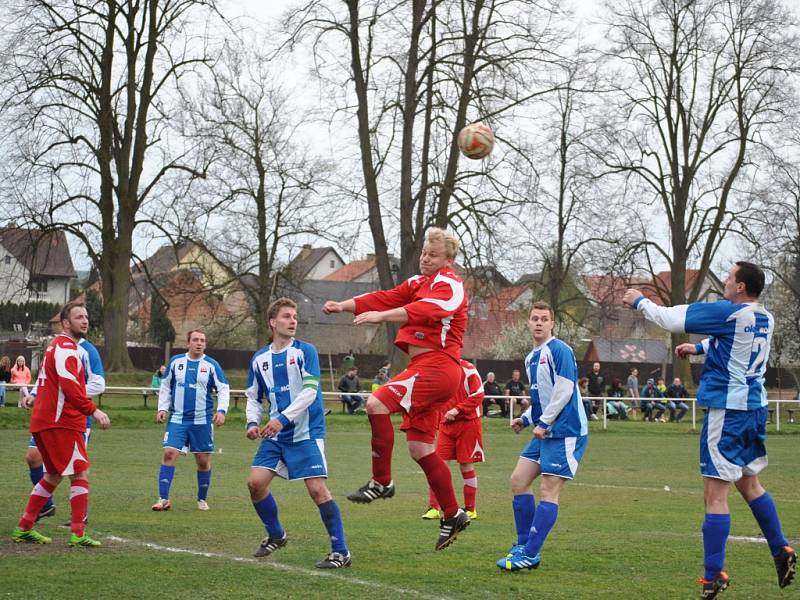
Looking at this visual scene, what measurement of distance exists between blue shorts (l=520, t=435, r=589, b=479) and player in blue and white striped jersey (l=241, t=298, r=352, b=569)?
5.63 ft

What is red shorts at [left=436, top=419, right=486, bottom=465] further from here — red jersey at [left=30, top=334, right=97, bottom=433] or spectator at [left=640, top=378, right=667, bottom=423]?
spectator at [left=640, top=378, right=667, bottom=423]

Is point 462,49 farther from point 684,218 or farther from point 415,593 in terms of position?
point 415,593

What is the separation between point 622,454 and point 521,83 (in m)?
11.9

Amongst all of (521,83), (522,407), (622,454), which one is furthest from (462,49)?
(622,454)

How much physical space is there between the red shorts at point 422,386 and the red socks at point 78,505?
312 cm

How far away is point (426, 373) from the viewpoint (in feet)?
25.1

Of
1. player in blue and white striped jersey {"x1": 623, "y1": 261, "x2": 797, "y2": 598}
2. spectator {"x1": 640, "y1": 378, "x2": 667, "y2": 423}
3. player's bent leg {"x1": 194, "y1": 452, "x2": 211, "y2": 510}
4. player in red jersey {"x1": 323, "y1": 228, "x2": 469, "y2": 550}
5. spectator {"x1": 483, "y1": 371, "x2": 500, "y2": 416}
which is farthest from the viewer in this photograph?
spectator {"x1": 640, "y1": 378, "x2": 667, "y2": 423}

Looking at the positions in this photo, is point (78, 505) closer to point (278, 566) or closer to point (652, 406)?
point (278, 566)

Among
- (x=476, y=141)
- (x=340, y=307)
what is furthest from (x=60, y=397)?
(x=476, y=141)

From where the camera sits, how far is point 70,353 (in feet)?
30.5

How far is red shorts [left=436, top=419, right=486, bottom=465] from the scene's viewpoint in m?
12.0

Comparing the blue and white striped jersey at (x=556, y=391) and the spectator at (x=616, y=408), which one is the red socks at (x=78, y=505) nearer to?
the blue and white striped jersey at (x=556, y=391)

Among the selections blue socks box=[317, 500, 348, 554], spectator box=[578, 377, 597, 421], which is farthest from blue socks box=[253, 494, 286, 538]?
spectator box=[578, 377, 597, 421]

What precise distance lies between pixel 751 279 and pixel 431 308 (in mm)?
2258
